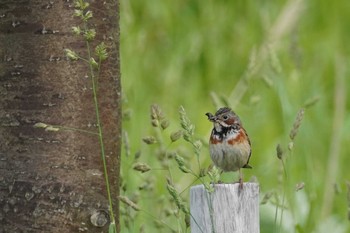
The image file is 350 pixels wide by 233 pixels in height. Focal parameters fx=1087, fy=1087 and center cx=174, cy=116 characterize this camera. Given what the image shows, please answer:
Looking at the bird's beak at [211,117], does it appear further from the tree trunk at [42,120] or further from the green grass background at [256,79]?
the green grass background at [256,79]

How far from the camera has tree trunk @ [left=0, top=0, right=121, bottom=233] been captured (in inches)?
136

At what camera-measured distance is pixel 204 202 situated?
3299 millimetres

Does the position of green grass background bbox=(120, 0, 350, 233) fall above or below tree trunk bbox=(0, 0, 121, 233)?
above

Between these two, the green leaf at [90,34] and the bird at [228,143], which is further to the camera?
the bird at [228,143]

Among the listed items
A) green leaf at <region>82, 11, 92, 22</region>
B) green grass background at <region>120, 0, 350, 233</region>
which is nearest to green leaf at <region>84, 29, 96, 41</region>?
green leaf at <region>82, 11, 92, 22</region>

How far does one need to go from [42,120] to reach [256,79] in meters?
3.34

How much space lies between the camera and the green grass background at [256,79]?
602 centimetres

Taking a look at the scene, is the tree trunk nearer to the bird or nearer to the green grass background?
the bird

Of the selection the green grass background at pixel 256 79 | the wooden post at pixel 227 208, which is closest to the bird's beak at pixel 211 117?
the wooden post at pixel 227 208

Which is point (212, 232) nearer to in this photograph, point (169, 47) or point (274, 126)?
point (274, 126)

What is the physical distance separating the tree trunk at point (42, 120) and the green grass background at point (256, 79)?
190 cm

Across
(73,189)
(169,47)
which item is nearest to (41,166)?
(73,189)

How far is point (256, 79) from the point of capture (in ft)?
21.9

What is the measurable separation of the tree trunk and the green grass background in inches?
74.8
